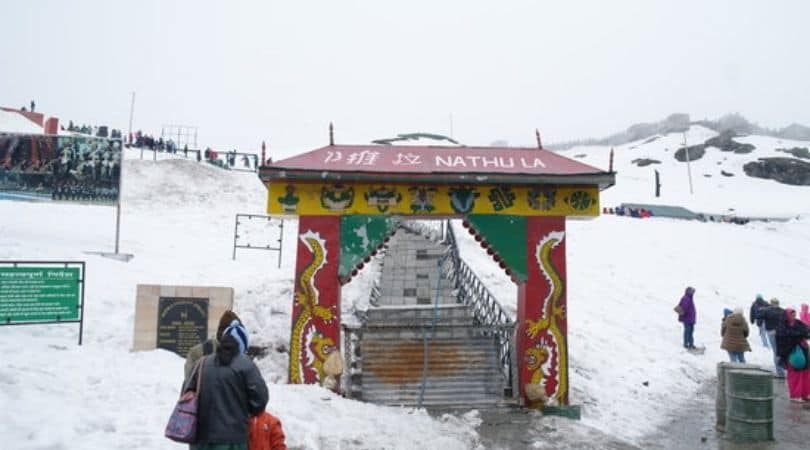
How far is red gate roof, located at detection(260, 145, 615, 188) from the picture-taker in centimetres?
1090

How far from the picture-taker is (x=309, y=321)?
11148 mm

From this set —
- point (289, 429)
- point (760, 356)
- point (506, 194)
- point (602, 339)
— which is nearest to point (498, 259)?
point (506, 194)

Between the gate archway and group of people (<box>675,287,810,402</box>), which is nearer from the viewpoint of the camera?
the gate archway

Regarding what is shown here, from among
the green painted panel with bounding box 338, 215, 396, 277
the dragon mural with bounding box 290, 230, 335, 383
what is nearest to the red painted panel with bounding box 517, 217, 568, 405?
the green painted panel with bounding box 338, 215, 396, 277

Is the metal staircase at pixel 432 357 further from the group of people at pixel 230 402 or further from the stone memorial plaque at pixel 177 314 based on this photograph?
the group of people at pixel 230 402

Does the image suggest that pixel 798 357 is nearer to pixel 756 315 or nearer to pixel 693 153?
pixel 756 315

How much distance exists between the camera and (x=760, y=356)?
17.4 meters

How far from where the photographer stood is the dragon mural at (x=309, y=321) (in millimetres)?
11047

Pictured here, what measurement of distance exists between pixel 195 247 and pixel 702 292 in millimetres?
18508

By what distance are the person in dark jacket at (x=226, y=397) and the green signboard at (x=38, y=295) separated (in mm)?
6584

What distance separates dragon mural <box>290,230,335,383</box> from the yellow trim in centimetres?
61

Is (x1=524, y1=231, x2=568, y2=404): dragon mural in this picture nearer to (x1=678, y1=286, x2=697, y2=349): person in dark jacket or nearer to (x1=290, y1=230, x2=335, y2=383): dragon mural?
(x1=290, y1=230, x2=335, y2=383): dragon mural

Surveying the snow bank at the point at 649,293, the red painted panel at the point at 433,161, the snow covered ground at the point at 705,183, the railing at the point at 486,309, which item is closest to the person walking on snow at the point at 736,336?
the snow bank at the point at 649,293

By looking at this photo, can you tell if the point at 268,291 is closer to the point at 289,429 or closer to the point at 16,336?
the point at 16,336
